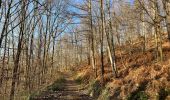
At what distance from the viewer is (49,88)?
2452cm

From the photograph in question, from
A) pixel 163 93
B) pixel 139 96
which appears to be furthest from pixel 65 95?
pixel 163 93

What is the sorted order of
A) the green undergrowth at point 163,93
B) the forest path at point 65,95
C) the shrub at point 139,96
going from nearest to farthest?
the green undergrowth at point 163,93
the shrub at point 139,96
the forest path at point 65,95

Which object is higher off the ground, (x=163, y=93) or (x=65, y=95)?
(x=163, y=93)

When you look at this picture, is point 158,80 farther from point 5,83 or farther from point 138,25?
point 138,25

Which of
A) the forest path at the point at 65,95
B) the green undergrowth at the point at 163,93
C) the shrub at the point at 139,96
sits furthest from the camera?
the forest path at the point at 65,95

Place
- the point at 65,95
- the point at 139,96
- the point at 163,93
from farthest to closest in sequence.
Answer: the point at 65,95 → the point at 139,96 → the point at 163,93

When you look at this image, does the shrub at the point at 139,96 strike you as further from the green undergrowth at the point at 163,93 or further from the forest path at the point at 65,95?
the forest path at the point at 65,95

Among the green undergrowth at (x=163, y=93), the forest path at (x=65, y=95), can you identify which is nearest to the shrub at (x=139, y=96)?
the green undergrowth at (x=163, y=93)

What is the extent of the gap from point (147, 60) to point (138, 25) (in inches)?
533

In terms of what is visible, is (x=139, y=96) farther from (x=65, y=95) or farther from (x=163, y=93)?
(x=65, y=95)

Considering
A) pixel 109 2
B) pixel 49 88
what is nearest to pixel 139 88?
pixel 109 2

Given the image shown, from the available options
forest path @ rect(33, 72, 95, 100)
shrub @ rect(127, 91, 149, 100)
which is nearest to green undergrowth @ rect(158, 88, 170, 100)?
shrub @ rect(127, 91, 149, 100)

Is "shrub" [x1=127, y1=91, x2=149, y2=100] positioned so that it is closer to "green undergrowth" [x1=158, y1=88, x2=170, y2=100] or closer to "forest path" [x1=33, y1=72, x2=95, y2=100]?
"green undergrowth" [x1=158, y1=88, x2=170, y2=100]

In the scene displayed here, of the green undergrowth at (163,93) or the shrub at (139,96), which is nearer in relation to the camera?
the green undergrowth at (163,93)
